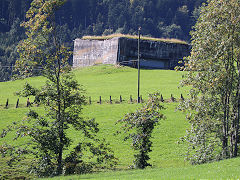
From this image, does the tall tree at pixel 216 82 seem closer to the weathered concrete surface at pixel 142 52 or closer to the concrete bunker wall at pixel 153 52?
the weathered concrete surface at pixel 142 52

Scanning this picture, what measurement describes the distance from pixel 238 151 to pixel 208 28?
9015mm

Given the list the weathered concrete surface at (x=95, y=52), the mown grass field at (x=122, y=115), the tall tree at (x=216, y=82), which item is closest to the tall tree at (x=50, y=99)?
the mown grass field at (x=122, y=115)

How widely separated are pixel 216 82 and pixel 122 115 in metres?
16.6

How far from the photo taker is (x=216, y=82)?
2650 centimetres

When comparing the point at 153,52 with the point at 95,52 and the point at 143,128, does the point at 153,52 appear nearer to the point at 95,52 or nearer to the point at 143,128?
the point at 95,52

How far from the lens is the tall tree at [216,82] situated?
87.5 feet

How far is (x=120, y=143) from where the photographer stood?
34094 millimetres

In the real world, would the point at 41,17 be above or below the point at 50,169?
above

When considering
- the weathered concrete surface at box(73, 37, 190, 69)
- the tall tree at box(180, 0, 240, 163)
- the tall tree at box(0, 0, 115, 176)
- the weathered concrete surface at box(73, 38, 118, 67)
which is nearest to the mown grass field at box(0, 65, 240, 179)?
the tall tree at box(180, 0, 240, 163)

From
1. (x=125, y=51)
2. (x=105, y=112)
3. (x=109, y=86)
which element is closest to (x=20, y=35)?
(x=125, y=51)

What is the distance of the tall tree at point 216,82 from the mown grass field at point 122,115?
1951mm

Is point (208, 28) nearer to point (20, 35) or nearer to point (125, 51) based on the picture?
point (125, 51)

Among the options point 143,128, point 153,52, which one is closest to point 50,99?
point 143,128

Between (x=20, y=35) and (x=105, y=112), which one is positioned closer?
(x=105, y=112)
